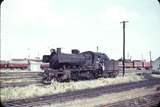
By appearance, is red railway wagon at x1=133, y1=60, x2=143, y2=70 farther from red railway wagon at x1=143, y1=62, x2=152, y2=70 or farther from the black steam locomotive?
the black steam locomotive

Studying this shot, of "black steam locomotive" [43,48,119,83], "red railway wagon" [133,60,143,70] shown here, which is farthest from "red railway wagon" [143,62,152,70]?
"black steam locomotive" [43,48,119,83]

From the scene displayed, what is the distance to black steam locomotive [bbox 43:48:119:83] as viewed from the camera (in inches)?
1171

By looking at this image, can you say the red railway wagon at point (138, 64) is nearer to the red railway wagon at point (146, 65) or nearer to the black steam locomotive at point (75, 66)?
the red railway wagon at point (146, 65)

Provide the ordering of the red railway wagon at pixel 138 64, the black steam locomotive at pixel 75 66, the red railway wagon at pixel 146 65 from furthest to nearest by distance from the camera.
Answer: the red railway wagon at pixel 146 65 → the red railway wagon at pixel 138 64 → the black steam locomotive at pixel 75 66

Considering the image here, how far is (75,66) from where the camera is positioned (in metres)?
32.6

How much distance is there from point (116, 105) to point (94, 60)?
1861 cm

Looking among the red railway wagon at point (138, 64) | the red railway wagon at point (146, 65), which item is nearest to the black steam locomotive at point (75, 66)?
the red railway wagon at point (138, 64)

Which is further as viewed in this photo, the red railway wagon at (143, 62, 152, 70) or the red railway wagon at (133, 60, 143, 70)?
the red railway wagon at (143, 62, 152, 70)

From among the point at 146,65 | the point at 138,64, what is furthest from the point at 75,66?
the point at 146,65

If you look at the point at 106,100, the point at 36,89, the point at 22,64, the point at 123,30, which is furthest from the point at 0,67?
the point at 106,100

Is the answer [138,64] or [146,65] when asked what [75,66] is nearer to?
[138,64]

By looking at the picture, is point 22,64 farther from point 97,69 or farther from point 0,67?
point 97,69

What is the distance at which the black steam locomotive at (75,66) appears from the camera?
29.7 metres

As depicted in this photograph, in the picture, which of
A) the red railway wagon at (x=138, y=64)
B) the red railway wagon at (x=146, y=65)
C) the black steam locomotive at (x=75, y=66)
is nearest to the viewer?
the black steam locomotive at (x=75, y=66)
